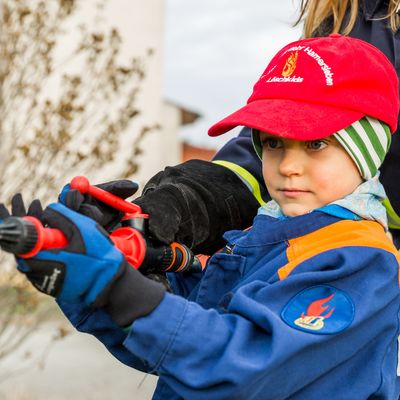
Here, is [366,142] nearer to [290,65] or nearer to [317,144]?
[317,144]

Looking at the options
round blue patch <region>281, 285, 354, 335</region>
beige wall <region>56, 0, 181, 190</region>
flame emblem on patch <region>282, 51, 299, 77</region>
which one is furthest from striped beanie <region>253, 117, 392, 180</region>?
beige wall <region>56, 0, 181, 190</region>

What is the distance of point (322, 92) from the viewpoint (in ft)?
6.50

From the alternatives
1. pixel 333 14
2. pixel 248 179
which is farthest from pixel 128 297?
pixel 333 14

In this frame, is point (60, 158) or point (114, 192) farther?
point (60, 158)

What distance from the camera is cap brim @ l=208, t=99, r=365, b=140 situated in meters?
1.93

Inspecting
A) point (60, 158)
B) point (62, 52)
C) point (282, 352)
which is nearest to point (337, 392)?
point (282, 352)

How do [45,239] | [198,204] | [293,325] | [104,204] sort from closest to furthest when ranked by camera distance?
[45,239]
[293,325]
[104,204]
[198,204]

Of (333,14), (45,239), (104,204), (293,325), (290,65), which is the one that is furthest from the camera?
(333,14)

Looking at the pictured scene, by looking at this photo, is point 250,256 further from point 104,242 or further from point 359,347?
point 104,242

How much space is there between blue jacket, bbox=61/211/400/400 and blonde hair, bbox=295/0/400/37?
0.72 m

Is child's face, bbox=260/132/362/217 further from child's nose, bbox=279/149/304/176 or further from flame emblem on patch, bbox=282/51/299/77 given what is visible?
flame emblem on patch, bbox=282/51/299/77

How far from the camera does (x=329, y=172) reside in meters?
1.96

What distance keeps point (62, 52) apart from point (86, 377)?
6.66 m

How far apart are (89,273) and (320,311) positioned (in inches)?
19.5
